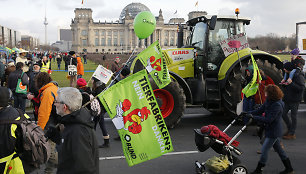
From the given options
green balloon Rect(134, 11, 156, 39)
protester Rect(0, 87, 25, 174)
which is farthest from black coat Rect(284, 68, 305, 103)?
protester Rect(0, 87, 25, 174)

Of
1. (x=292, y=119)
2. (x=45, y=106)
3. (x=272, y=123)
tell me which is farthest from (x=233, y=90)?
(x=45, y=106)

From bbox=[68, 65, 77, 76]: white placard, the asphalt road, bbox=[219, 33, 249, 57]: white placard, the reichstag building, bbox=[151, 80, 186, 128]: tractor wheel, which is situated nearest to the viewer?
the asphalt road

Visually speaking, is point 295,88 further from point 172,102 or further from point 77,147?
point 77,147

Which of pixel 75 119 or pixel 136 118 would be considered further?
pixel 136 118

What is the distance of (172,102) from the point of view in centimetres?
762

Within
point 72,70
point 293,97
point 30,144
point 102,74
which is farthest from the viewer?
point 72,70

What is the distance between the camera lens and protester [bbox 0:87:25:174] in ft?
10.3

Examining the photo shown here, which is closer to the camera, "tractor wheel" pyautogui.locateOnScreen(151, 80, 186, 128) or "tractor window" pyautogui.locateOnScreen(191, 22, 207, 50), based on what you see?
"tractor wheel" pyautogui.locateOnScreen(151, 80, 186, 128)

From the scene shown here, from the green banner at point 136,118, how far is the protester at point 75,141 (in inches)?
29.6

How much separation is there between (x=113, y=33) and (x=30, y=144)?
462 feet

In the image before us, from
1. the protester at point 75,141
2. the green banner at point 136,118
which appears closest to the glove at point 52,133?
the protester at point 75,141

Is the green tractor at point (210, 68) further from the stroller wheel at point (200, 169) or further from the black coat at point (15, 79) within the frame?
the black coat at point (15, 79)

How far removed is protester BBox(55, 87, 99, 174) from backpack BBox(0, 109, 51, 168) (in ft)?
2.08

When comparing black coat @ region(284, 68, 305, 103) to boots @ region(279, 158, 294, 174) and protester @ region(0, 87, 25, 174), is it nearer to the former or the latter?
boots @ region(279, 158, 294, 174)
